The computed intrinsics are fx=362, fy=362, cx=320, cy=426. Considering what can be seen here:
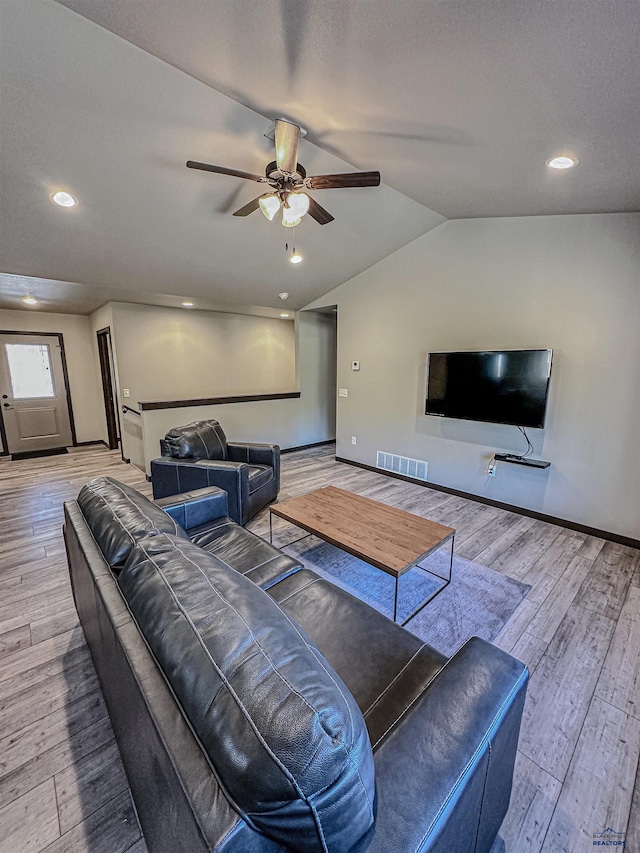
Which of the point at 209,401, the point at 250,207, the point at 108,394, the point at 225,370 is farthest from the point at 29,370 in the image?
the point at 250,207

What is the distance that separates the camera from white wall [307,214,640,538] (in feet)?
9.71

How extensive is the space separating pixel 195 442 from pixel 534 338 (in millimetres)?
3332

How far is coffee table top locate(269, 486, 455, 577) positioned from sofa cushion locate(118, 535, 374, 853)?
50.0 inches

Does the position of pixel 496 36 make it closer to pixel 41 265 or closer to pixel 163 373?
pixel 41 265

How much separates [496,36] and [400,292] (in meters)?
3.07

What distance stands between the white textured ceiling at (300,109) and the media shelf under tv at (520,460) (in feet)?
6.95

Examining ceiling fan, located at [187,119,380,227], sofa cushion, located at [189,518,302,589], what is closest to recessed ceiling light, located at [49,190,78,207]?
ceiling fan, located at [187,119,380,227]

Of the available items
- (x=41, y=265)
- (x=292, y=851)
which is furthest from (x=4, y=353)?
(x=292, y=851)

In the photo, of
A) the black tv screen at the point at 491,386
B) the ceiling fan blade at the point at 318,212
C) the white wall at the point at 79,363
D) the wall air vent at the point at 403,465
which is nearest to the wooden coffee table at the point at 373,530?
the black tv screen at the point at 491,386

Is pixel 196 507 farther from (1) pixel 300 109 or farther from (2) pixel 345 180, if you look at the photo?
(1) pixel 300 109

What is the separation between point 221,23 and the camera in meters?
1.56

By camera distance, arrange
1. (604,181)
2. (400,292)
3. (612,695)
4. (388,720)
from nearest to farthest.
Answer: (388,720) → (612,695) → (604,181) → (400,292)

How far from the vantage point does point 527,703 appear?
1658mm

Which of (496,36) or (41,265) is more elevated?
(496,36)
